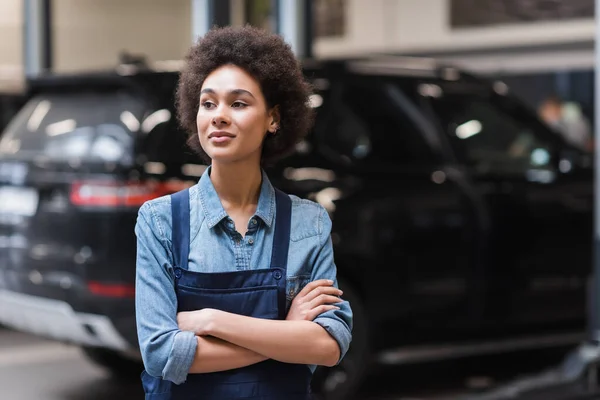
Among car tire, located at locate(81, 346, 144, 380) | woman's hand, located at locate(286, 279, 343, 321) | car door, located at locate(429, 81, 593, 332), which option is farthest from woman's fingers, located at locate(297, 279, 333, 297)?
car tire, located at locate(81, 346, 144, 380)

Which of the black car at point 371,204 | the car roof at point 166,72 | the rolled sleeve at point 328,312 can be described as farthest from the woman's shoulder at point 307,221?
the car roof at point 166,72

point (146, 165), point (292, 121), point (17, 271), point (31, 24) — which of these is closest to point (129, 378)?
point (17, 271)

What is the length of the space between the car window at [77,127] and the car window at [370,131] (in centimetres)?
102

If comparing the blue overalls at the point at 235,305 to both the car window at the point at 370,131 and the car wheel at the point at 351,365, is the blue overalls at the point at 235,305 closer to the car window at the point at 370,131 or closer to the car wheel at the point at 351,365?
the car wheel at the point at 351,365

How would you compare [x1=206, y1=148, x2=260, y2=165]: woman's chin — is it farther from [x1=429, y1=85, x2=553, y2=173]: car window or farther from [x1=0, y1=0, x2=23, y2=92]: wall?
[x1=0, y1=0, x2=23, y2=92]: wall

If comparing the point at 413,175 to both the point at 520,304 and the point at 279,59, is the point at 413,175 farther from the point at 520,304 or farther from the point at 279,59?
the point at 279,59

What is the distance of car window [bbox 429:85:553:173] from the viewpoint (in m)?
5.89

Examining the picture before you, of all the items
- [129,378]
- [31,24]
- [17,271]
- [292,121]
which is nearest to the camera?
[292,121]

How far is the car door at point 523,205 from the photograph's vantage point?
5.93m

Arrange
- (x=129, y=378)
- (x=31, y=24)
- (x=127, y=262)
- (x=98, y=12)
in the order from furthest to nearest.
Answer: (x=98, y=12) → (x=31, y=24) → (x=129, y=378) → (x=127, y=262)

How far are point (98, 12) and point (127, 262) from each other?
5.20 metres

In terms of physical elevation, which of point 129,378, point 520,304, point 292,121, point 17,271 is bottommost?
point 129,378

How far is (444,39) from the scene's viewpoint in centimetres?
1148

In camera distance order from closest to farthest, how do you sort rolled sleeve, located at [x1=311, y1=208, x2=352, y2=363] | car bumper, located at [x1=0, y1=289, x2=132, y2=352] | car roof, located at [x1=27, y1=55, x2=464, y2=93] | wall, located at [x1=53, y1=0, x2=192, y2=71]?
rolled sleeve, located at [x1=311, y1=208, x2=352, y2=363] → car bumper, located at [x1=0, y1=289, x2=132, y2=352] → car roof, located at [x1=27, y1=55, x2=464, y2=93] → wall, located at [x1=53, y1=0, x2=192, y2=71]
